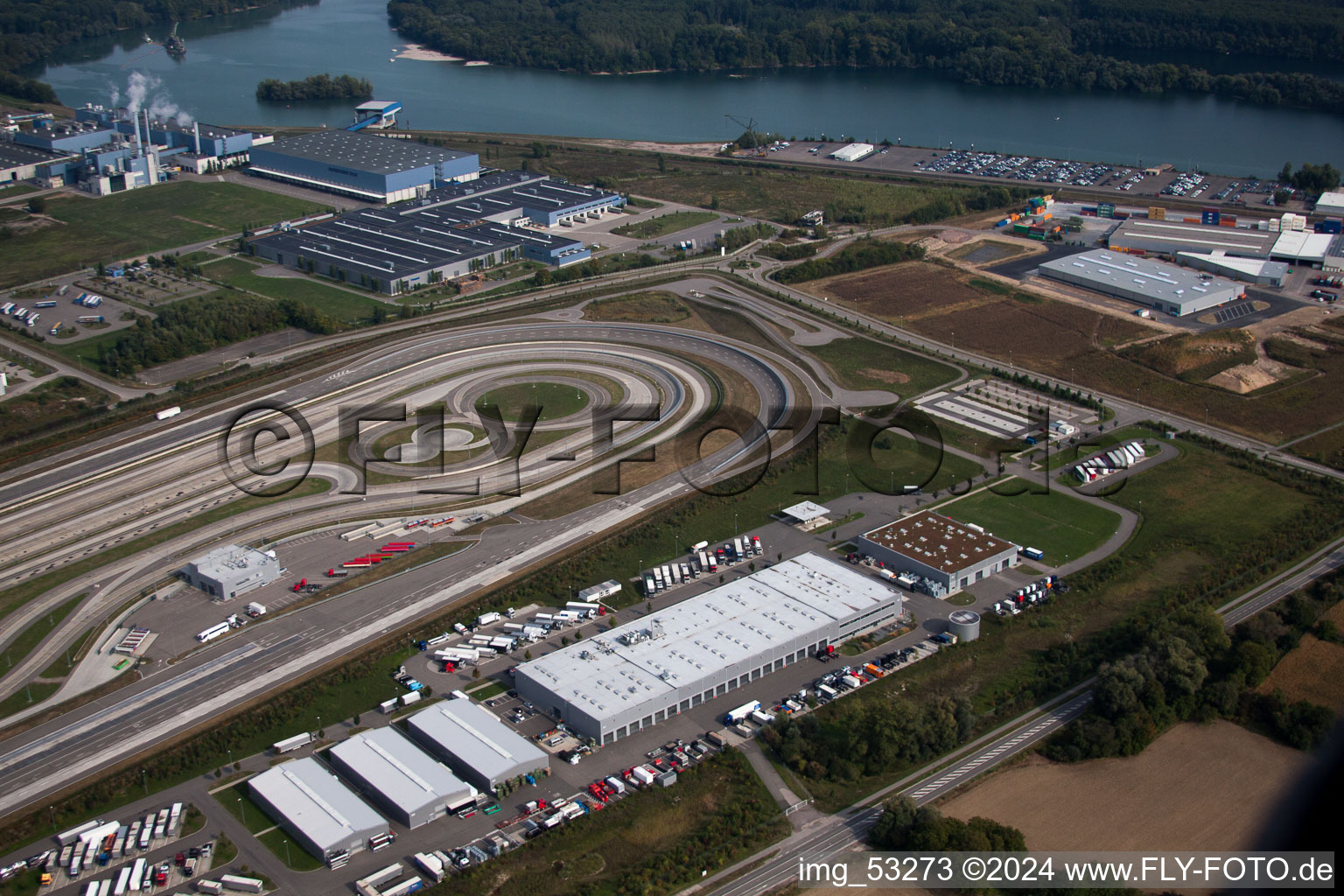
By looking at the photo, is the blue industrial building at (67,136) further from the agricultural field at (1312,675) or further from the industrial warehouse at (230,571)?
the agricultural field at (1312,675)

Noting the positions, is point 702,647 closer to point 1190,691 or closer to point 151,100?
point 1190,691

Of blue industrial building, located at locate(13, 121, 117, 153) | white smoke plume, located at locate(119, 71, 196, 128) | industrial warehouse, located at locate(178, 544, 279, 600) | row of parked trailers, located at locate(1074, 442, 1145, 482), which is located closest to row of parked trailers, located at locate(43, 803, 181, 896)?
industrial warehouse, located at locate(178, 544, 279, 600)

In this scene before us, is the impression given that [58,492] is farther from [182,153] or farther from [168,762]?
[182,153]

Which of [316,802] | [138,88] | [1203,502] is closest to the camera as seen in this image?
[316,802]

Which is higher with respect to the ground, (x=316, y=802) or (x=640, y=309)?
(x=640, y=309)

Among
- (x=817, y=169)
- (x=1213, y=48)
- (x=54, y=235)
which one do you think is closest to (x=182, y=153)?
(x=54, y=235)

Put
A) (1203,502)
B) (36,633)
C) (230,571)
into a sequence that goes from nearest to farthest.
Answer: (36,633)
(230,571)
(1203,502)

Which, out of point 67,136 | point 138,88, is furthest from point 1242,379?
point 138,88

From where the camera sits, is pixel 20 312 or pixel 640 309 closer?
pixel 640 309
